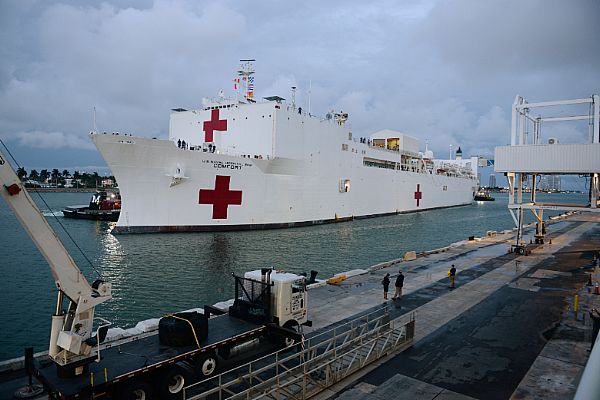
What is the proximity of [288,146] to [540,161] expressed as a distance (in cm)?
1588

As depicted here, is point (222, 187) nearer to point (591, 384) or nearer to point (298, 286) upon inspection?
point (298, 286)

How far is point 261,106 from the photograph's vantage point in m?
27.0

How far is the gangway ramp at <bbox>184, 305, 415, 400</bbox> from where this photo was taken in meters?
5.62

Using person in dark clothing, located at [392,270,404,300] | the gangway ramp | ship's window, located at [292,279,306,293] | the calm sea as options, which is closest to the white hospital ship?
the calm sea

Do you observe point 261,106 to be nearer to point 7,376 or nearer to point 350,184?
point 350,184

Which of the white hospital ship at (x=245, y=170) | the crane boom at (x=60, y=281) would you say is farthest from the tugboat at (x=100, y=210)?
the crane boom at (x=60, y=281)

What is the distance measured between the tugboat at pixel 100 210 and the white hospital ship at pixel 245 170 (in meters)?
9.63

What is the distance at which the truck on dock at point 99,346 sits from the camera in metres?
4.98

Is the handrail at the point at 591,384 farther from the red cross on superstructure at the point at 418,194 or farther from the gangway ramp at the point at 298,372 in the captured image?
the red cross on superstructure at the point at 418,194

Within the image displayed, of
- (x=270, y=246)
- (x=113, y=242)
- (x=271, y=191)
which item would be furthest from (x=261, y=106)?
(x=113, y=242)

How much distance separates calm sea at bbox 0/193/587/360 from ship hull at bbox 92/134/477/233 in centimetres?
104

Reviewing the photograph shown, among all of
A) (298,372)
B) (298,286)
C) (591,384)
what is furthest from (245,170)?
(591,384)

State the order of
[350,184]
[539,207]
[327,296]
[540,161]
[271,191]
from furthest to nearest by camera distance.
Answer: [350,184] < [271,191] < [539,207] < [540,161] < [327,296]

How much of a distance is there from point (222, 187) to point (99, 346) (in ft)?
61.1
